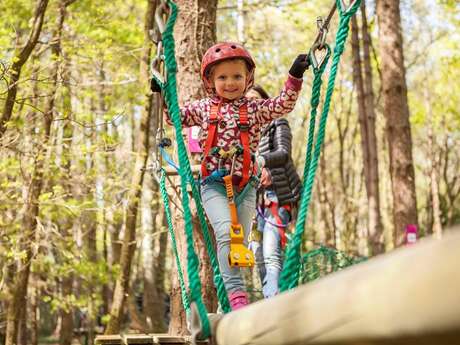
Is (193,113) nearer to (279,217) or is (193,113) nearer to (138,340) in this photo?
(138,340)

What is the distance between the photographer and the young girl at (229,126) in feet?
13.6

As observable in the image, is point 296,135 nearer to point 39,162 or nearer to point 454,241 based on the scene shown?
point 39,162

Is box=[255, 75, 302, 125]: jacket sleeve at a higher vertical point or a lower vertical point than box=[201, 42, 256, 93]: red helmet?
lower

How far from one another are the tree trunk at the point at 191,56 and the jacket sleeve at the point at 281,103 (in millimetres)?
1729

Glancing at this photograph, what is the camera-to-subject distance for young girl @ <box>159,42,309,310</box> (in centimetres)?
414

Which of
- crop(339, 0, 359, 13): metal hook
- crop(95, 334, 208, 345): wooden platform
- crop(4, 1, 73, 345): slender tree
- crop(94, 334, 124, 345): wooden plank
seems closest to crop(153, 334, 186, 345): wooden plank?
crop(95, 334, 208, 345): wooden platform

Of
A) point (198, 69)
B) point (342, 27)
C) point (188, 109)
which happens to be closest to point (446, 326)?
point (342, 27)

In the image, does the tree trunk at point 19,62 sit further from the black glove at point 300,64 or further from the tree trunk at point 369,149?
the tree trunk at point 369,149

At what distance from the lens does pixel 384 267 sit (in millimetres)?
1401

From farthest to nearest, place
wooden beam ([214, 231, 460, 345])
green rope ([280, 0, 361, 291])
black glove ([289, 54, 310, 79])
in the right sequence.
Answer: black glove ([289, 54, 310, 79]) → green rope ([280, 0, 361, 291]) → wooden beam ([214, 231, 460, 345])

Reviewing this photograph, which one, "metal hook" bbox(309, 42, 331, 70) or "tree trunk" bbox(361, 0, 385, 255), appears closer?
"metal hook" bbox(309, 42, 331, 70)

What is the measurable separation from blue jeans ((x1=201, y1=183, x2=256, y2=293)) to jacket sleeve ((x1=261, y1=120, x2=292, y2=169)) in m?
1.37

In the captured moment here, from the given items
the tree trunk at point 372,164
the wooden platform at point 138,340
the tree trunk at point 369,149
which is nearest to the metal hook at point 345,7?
the wooden platform at point 138,340

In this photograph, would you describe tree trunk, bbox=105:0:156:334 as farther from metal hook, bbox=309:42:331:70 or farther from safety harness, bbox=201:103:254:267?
metal hook, bbox=309:42:331:70
